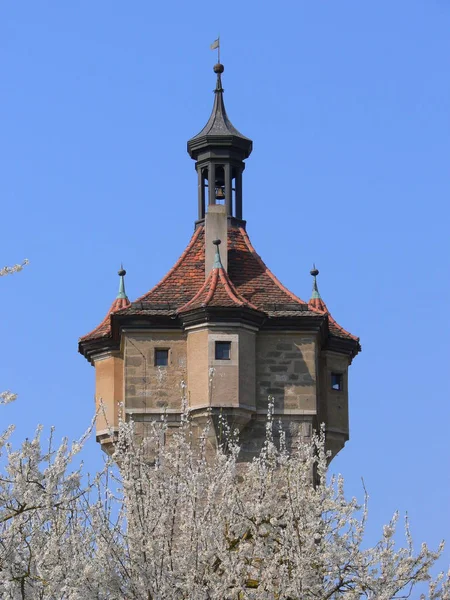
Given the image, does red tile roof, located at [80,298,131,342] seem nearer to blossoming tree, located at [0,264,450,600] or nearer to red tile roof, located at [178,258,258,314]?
red tile roof, located at [178,258,258,314]

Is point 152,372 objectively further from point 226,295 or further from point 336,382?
point 336,382

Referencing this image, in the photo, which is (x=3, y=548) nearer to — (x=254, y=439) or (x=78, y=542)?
(x=78, y=542)

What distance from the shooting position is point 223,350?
3359 centimetres

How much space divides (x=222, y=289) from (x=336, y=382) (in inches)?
121

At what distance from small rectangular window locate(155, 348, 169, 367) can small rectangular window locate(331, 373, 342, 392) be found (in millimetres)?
3379

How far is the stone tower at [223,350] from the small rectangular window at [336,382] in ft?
0.06

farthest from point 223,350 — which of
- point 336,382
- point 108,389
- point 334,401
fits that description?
point 336,382

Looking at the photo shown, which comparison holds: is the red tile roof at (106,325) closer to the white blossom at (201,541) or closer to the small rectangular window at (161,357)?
the small rectangular window at (161,357)

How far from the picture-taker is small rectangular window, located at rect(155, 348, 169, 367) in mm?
34062

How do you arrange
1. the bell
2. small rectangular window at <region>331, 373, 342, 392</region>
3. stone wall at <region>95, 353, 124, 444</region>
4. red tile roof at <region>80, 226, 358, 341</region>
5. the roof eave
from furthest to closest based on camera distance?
1. the bell
2. the roof eave
3. small rectangular window at <region>331, 373, 342, 392</region>
4. stone wall at <region>95, 353, 124, 444</region>
5. red tile roof at <region>80, 226, 358, 341</region>

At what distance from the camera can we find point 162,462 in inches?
1075

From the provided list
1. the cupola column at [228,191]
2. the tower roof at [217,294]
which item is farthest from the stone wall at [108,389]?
the cupola column at [228,191]

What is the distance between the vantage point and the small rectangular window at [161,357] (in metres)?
34.1

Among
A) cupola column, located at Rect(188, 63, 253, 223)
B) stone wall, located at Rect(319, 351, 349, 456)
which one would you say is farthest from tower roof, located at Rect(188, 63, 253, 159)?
stone wall, located at Rect(319, 351, 349, 456)
